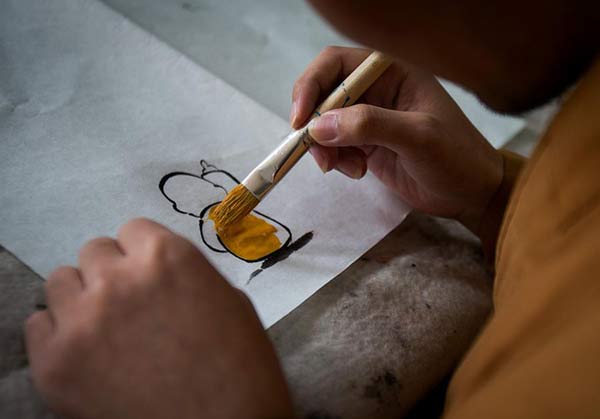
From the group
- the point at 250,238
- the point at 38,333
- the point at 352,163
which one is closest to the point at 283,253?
the point at 250,238

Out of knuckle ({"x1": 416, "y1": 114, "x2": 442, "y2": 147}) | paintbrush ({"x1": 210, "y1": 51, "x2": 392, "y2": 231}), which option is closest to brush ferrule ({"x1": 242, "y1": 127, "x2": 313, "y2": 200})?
paintbrush ({"x1": 210, "y1": 51, "x2": 392, "y2": 231})

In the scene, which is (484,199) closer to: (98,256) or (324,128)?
(324,128)

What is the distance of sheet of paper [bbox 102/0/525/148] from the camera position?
0.81m

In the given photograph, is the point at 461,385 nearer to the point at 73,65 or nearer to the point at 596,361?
the point at 596,361

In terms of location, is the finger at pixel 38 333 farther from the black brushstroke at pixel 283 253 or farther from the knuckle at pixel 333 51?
the knuckle at pixel 333 51

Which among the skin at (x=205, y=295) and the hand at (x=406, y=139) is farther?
the hand at (x=406, y=139)

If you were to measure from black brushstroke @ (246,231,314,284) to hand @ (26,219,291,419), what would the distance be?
0.12 meters

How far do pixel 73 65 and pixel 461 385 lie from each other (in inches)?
21.8

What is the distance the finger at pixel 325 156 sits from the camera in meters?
0.62

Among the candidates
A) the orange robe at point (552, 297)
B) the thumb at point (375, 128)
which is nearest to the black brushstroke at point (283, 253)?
the thumb at point (375, 128)

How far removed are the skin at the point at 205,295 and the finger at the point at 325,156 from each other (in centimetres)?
22

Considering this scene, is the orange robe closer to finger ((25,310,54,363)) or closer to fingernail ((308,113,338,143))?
fingernail ((308,113,338,143))

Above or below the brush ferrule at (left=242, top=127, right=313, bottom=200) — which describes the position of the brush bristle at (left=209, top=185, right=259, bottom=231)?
below

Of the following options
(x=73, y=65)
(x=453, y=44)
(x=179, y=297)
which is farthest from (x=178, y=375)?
(x=73, y=65)
